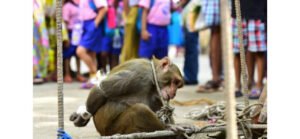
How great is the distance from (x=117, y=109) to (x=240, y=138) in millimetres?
850

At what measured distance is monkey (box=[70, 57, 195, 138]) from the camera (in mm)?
4859

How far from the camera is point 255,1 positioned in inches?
308

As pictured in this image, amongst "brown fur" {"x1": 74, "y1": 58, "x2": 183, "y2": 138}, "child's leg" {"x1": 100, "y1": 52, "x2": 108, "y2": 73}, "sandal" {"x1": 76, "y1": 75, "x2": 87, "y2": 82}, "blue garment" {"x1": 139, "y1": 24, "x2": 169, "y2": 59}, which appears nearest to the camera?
"brown fur" {"x1": 74, "y1": 58, "x2": 183, "y2": 138}

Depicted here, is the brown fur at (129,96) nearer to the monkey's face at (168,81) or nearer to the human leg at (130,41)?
the monkey's face at (168,81)

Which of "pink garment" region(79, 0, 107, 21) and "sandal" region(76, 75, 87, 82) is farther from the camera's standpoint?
"sandal" region(76, 75, 87, 82)

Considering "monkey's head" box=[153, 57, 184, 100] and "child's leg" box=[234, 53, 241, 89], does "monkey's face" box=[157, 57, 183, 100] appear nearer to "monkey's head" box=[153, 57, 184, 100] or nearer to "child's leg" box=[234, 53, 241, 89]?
"monkey's head" box=[153, 57, 184, 100]

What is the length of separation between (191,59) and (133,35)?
1.16 m

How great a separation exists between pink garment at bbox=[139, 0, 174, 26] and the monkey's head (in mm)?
4239

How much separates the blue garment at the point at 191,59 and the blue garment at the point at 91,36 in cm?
127

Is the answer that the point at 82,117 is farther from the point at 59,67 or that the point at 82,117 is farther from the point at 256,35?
the point at 256,35

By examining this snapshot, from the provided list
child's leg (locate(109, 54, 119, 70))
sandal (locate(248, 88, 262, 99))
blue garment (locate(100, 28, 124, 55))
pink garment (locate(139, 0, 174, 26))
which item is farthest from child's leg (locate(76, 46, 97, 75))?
sandal (locate(248, 88, 262, 99))

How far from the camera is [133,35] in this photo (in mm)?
A: 9805
